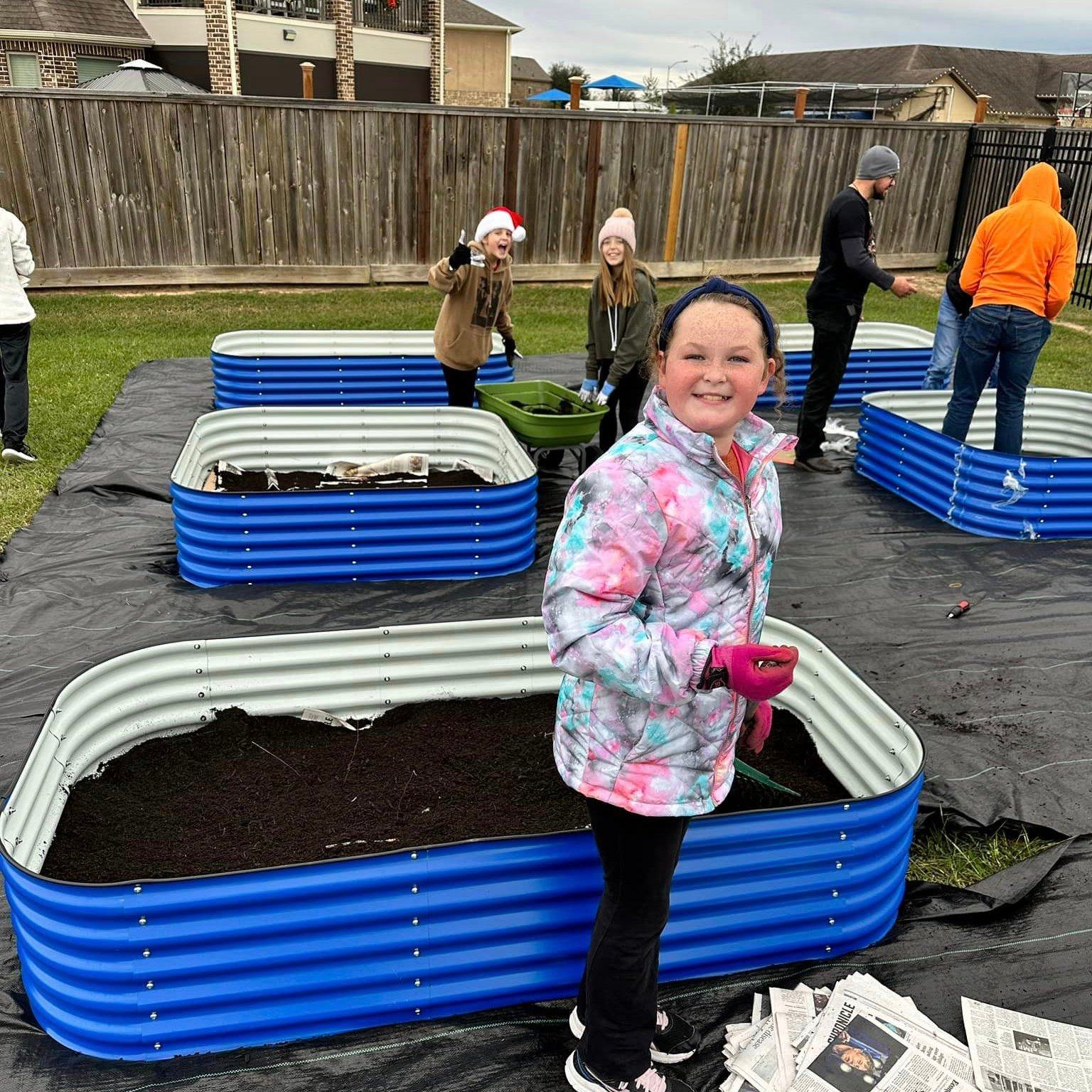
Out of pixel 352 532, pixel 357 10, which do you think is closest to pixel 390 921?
pixel 352 532

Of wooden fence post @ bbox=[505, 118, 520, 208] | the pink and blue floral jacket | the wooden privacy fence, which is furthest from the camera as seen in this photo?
wooden fence post @ bbox=[505, 118, 520, 208]

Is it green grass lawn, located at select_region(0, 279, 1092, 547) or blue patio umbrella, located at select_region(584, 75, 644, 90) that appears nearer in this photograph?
green grass lawn, located at select_region(0, 279, 1092, 547)

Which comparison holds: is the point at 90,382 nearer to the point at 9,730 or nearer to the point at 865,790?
the point at 9,730

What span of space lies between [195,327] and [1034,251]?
7.94 m

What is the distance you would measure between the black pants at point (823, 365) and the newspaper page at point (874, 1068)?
4547mm

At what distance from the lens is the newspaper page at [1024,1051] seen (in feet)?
7.76

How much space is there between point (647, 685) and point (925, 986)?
60.7 inches

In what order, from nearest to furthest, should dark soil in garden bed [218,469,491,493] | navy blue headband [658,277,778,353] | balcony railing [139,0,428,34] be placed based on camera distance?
navy blue headband [658,277,778,353] < dark soil in garden bed [218,469,491,493] < balcony railing [139,0,428,34]

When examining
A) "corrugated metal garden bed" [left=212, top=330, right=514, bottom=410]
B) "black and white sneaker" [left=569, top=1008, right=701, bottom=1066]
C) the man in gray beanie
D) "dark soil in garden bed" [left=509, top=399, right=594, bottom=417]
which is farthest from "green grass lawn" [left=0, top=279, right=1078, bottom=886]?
"black and white sneaker" [left=569, top=1008, right=701, bottom=1066]

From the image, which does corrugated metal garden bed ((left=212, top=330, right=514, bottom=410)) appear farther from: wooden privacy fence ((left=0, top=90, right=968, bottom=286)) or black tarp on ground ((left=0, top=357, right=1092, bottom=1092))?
wooden privacy fence ((left=0, top=90, right=968, bottom=286))

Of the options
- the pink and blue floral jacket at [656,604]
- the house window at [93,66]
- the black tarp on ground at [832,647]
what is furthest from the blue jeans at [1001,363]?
the house window at [93,66]

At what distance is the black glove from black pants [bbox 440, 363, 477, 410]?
0.68 metres

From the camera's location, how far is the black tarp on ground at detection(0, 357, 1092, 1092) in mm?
2445

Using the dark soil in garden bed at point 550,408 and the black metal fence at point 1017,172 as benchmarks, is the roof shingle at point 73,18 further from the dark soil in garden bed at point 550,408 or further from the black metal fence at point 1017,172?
the dark soil in garden bed at point 550,408
